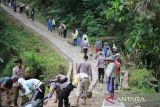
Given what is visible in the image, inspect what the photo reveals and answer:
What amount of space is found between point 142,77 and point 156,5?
6439 mm

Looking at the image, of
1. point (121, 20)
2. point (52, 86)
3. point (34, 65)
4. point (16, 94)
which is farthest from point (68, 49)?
point (52, 86)

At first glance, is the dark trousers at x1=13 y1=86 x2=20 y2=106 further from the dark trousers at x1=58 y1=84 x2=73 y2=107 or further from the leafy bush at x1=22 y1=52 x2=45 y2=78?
the leafy bush at x1=22 y1=52 x2=45 y2=78

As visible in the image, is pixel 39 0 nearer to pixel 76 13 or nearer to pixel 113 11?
pixel 76 13

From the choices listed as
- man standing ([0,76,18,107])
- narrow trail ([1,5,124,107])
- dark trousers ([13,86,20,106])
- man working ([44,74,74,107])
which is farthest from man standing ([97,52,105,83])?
man working ([44,74,74,107])

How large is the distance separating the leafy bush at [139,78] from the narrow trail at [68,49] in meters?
1.38

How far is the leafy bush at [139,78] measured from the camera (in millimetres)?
17750

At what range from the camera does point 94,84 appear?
1769 cm

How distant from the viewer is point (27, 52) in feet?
89.1

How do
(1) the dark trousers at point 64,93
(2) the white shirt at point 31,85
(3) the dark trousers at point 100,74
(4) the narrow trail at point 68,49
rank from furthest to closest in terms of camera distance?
(3) the dark trousers at point 100,74, (4) the narrow trail at point 68,49, (2) the white shirt at point 31,85, (1) the dark trousers at point 64,93

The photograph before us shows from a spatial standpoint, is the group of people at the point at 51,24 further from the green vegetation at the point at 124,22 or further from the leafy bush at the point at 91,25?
the leafy bush at the point at 91,25

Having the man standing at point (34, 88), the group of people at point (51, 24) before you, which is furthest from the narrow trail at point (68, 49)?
the man standing at point (34, 88)


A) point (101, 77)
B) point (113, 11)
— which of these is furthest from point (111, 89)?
point (101, 77)

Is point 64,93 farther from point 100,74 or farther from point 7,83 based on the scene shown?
point 100,74

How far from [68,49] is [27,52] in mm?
3238
